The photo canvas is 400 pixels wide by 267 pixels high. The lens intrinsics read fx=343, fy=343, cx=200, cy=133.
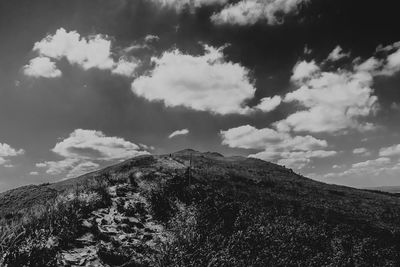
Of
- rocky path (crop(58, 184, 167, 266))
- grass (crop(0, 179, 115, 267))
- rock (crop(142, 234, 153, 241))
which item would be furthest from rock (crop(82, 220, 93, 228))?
rock (crop(142, 234, 153, 241))

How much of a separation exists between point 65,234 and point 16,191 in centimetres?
4119

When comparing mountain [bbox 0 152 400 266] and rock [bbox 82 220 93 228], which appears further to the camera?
rock [bbox 82 220 93 228]

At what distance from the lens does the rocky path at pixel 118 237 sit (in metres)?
7.81

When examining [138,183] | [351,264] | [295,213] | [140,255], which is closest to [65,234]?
[140,255]

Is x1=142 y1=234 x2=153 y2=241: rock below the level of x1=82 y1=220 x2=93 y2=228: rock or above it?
below

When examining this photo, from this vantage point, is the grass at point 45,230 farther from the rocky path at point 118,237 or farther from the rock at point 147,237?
the rock at point 147,237

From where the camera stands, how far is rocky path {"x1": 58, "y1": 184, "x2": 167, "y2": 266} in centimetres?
781

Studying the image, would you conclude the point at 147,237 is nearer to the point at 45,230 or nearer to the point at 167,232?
the point at 167,232

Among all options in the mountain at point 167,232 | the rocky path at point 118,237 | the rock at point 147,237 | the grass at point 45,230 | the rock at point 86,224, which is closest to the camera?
the grass at point 45,230

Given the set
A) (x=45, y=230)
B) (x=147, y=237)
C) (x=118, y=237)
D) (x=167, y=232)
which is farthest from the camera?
(x=167, y=232)

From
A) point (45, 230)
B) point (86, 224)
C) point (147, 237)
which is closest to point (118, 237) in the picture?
point (147, 237)

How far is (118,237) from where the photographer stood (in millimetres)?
9273

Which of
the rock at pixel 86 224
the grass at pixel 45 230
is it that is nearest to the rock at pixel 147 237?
the rock at pixel 86 224

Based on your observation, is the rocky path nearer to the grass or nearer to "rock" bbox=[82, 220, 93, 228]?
"rock" bbox=[82, 220, 93, 228]
